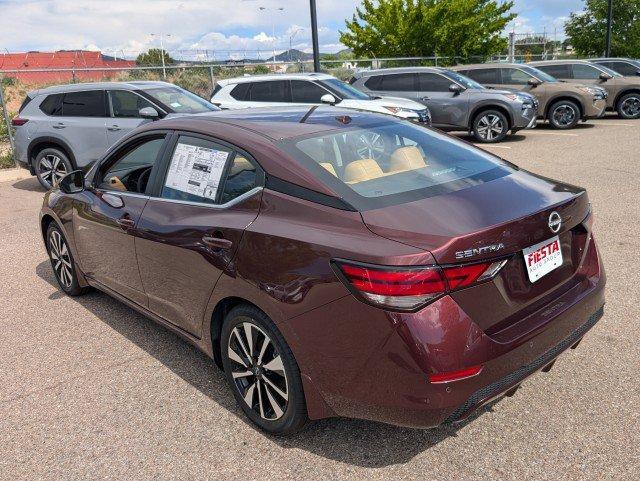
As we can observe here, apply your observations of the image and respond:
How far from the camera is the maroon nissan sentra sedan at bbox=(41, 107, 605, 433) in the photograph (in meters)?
2.34

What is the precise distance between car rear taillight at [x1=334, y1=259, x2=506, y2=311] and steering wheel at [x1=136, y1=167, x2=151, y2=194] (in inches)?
75.7

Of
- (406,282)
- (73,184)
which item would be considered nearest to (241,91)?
(73,184)

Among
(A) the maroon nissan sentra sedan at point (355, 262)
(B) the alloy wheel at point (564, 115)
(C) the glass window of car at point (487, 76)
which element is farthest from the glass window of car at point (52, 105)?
(B) the alloy wheel at point (564, 115)

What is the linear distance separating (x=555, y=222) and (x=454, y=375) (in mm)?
870

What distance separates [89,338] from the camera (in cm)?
424

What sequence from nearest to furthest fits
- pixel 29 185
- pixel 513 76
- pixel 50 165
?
pixel 50 165 < pixel 29 185 < pixel 513 76

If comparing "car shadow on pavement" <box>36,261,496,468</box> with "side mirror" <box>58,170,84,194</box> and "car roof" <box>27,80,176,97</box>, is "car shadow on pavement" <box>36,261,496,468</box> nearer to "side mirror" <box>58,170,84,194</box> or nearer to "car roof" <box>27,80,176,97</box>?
"side mirror" <box>58,170,84,194</box>

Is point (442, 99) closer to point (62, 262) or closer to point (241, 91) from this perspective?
point (241, 91)

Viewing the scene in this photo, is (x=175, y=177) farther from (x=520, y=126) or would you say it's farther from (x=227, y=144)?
(x=520, y=126)

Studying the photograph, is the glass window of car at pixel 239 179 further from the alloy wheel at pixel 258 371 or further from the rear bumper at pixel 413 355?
the rear bumper at pixel 413 355

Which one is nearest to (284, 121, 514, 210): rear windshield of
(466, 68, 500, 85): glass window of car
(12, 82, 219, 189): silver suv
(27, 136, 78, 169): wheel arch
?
(12, 82, 219, 189): silver suv

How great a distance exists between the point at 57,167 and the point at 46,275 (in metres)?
4.71

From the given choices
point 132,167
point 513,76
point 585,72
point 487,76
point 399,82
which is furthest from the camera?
point 585,72

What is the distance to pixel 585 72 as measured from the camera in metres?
17.0
